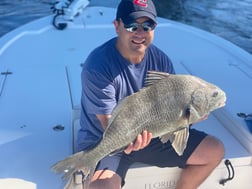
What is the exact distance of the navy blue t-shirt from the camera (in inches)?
73.4

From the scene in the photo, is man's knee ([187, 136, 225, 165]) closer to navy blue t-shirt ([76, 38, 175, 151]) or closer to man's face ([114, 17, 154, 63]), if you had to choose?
navy blue t-shirt ([76, 38, 175, 151])

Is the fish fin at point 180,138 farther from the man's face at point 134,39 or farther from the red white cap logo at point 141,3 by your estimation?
the red white cap logo at point 141,3

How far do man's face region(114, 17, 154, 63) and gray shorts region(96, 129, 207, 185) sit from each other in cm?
47

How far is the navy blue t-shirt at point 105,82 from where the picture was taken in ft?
6.12

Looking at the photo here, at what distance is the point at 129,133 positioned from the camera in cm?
166

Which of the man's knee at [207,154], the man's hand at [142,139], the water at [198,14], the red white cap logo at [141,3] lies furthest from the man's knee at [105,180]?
the water at [198,14]

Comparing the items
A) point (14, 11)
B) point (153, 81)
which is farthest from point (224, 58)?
point (14, 11)

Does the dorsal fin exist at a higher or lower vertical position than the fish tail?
higher

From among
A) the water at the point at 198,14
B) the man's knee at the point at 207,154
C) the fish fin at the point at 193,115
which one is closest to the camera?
the fish fin at the point at 193,115

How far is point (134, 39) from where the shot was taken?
188 cm

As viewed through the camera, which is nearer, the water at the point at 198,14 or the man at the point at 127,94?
the man at the point at 127,94

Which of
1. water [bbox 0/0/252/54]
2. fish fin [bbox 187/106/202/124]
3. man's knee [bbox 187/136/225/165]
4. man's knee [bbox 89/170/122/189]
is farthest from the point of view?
water [bbox 0/0/252/54]

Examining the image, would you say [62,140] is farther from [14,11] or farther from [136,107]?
[14,11]

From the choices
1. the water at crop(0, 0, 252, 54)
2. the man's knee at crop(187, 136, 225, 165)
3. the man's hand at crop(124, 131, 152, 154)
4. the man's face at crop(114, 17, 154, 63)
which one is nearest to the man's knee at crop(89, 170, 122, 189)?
the man's hand at crop(124, 131, 152, 154)
